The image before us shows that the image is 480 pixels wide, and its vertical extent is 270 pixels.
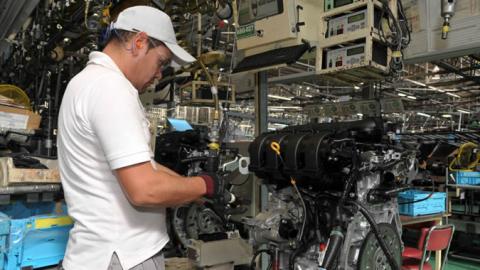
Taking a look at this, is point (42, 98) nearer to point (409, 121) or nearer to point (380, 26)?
point (380, 26)

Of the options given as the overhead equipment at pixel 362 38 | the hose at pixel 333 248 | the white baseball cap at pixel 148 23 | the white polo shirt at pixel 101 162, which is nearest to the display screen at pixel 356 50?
the overhead equipment at pixel 362 38

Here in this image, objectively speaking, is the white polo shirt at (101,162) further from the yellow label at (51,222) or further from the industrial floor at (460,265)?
the industrial floor at (460,265)

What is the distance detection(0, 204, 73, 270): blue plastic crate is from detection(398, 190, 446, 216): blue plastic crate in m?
2.96

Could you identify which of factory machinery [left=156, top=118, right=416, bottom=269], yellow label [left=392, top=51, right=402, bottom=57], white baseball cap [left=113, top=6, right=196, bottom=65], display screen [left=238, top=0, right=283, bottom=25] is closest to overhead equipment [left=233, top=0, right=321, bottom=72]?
display screen [left=238, top=0, right=283, bottom=25]

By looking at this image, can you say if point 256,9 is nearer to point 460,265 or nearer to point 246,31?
point 246,31

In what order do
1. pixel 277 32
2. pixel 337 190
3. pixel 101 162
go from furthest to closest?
pixel 277 32, pixel 337 190, pixel 101 162

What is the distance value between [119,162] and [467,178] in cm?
543

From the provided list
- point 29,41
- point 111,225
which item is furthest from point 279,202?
point 29,41

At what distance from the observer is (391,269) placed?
7.30ft

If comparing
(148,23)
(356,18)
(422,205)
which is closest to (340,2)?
(356,18)

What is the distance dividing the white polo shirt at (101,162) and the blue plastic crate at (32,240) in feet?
4.08

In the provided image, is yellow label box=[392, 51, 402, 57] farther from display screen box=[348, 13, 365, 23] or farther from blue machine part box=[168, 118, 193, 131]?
blue machine part box=[168, 118, 193, 131]

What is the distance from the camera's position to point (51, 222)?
2.55 meters

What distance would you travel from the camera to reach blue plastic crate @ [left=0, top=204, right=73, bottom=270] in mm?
2377
